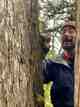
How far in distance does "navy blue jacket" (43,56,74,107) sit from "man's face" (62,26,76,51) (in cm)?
17

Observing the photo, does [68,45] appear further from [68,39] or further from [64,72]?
[64,72]

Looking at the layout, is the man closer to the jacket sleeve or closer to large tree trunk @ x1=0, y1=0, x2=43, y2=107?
the jacket sleeve

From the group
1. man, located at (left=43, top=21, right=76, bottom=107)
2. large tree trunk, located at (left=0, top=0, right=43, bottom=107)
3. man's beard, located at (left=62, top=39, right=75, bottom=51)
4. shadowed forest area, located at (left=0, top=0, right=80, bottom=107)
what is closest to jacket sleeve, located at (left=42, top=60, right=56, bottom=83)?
man, located at (left=43, top=21, right=76, bottom=107)

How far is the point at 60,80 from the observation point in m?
3.80

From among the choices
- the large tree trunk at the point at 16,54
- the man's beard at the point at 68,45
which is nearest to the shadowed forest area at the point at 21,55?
the large tree trunk at the point at 16,54

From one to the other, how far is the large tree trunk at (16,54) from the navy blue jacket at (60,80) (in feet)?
2.87

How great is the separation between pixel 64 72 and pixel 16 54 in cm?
121

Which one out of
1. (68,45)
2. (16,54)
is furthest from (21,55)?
(68,45)

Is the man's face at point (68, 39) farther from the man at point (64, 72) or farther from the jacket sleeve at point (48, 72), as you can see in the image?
the jacket sleeve at point (48, 72)

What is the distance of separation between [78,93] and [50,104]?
1.03 meters

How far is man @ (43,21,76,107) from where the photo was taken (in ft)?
12.3

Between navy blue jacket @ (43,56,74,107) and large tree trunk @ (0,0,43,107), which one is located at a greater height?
large tree trunk @ (0,0,43,107)

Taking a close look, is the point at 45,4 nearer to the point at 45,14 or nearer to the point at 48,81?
the point at 45,14

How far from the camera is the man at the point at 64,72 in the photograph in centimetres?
374
